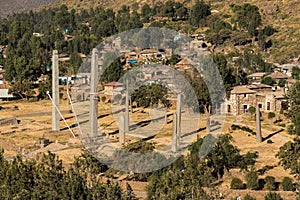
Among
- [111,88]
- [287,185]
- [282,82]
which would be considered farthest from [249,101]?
[287,185]

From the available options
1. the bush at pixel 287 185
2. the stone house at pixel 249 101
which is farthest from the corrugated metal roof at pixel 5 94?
the bush at pixel 287 185

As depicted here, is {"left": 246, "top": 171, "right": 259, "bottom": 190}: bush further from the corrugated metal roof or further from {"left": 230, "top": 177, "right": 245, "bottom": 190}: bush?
the corrugated metal roof

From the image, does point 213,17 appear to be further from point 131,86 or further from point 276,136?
point 276,136

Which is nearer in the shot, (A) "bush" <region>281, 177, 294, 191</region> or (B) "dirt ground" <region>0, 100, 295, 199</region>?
(A) "bush" <region>281, 177, 294, 191</region>

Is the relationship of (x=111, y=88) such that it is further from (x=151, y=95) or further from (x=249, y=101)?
(x=249, y=101)

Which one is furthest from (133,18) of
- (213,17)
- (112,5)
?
(112,5)

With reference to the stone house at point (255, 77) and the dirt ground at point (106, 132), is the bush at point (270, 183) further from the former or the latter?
the stone house at point (255, 77)

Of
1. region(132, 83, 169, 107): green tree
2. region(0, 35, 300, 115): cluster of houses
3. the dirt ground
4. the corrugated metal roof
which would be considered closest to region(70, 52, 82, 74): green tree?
region(0, 35, 300, 115): cluster of houses
